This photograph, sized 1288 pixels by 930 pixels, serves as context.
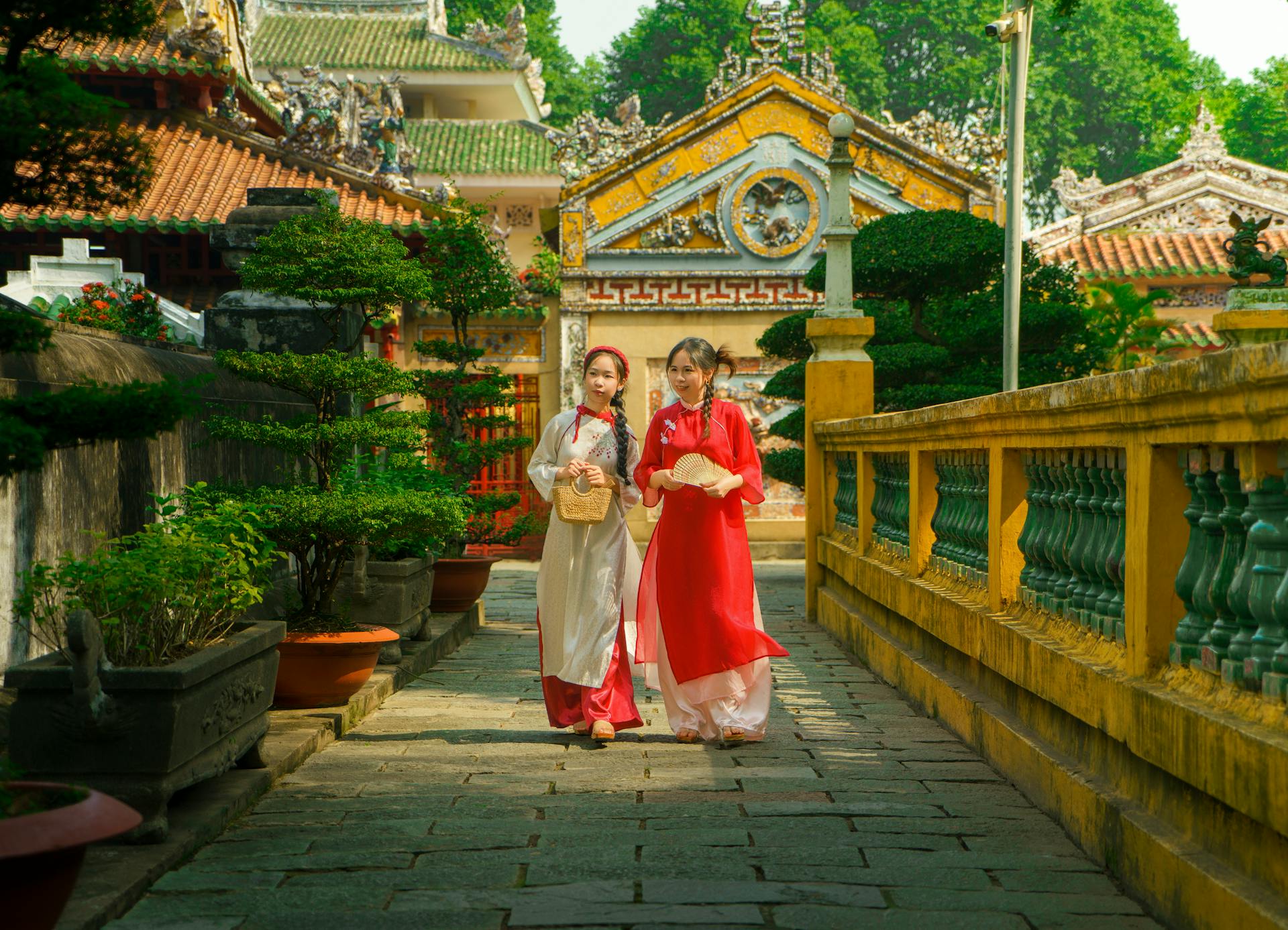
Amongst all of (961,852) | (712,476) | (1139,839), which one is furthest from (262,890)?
(712,476)

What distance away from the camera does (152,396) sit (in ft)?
12.2

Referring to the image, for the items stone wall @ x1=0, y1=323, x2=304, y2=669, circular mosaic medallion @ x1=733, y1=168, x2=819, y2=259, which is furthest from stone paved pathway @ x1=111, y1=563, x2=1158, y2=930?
circular mosaic medallion @ x1=733, y1=168, x2=819, y2=259

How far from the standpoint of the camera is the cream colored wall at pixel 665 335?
20.8 meters

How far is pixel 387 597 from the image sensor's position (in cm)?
903

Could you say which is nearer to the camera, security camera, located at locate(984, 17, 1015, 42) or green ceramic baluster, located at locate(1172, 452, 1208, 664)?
green ceramic baluster, located at locate(1172, 452, 1208, 664)

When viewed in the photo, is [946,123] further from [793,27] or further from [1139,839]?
[1139,839]

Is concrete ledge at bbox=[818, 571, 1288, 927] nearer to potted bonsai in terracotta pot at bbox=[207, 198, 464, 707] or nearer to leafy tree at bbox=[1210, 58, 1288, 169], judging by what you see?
potted bonsai in terracotta pot at bbox=[207, 198, 464, 707]

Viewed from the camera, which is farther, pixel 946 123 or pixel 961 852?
pixel 946 123

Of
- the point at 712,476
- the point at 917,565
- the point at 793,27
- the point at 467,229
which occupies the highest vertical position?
the point at 793,27

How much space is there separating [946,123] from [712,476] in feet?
51.0

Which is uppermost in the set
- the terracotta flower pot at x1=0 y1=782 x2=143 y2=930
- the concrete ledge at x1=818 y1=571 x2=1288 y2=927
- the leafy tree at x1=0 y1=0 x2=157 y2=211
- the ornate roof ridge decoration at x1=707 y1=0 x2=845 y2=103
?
the ornate roof ridge decoration at x1=707 y1=0 x2=845 y2=103

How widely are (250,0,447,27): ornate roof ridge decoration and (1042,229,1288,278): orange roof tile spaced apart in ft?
54.6

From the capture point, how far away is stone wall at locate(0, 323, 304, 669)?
5.43 meters

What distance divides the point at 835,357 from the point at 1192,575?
823 centimetres
